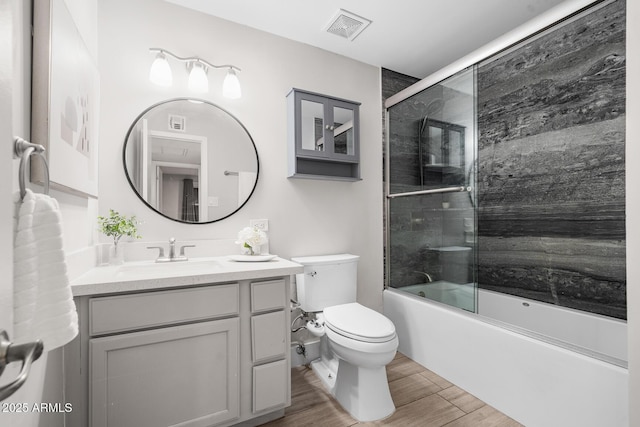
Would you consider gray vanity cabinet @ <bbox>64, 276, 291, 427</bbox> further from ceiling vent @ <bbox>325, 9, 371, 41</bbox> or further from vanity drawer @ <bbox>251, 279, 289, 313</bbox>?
ceiling vent @ <bbox>325, 9, 371, 41</bbox>

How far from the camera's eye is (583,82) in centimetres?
171

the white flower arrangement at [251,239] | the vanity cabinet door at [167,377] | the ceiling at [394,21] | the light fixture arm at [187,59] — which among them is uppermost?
the ceiling at [394,21]

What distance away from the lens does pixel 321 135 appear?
2055 mm

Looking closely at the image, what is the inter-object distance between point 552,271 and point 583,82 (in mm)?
1166

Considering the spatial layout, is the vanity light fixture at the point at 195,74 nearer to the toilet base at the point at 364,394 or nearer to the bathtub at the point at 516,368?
the toilet base at the point at 364,394

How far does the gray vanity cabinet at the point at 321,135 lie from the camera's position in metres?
1.98

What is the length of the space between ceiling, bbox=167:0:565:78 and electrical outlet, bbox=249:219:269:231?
1.30 metres

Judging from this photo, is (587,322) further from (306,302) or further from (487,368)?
(306,302)

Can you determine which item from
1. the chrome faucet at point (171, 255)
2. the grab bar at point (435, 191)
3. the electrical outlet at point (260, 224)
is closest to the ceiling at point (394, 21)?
the grab bar at point (435, 191)

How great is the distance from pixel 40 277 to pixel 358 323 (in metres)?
1.37

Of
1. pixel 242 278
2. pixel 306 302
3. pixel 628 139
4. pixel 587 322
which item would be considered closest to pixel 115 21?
pixel 242 278

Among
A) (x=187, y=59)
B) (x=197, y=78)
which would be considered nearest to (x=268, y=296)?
(x=197, y=78)

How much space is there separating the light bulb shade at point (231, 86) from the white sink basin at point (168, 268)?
102 centimetres

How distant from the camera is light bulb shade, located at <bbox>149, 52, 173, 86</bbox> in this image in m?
1.67
